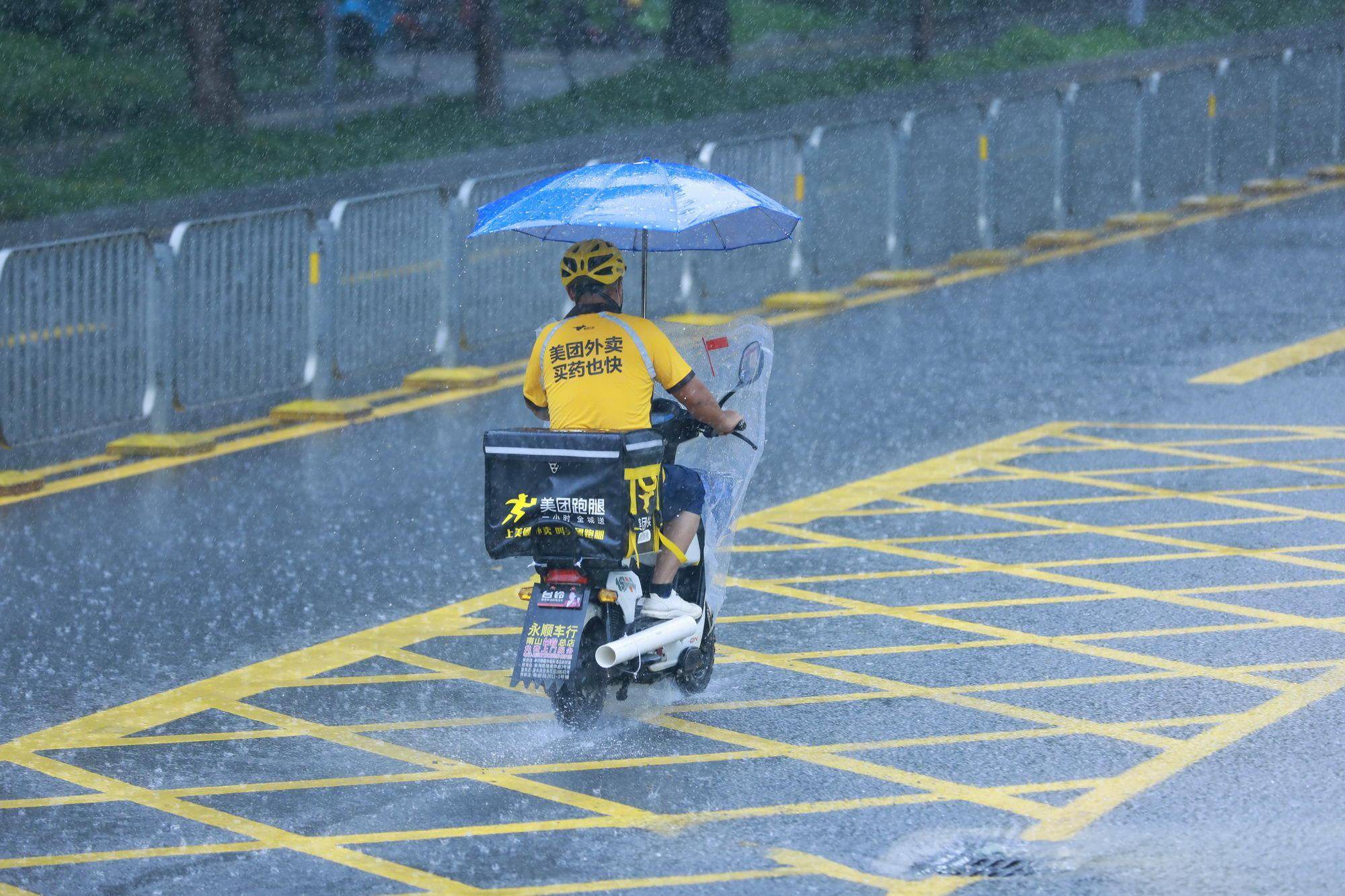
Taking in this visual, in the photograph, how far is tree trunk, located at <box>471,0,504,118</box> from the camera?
30.7m

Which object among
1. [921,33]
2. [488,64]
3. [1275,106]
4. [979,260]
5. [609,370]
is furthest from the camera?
[921,33]

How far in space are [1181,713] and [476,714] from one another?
99.7 inches

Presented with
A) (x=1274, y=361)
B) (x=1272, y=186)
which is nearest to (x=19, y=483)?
(x=1274, y=361)

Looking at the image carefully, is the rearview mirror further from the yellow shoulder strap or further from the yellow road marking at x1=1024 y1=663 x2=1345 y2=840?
the yellow road marking at x1=1024 y1=663 x2=1345 y2=840

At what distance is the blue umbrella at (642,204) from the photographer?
7.11 metres

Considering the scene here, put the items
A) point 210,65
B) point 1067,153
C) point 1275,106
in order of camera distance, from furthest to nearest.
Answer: point 210,65 < point 1275,106 < point 1067,153

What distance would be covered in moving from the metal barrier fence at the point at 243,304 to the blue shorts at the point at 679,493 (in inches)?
224

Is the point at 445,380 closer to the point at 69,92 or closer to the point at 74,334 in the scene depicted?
the point at 74,334

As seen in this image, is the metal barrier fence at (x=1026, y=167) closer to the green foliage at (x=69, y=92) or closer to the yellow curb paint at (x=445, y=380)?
the yellow curb paint at (x=445, y=380)

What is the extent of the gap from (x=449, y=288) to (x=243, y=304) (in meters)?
1.84

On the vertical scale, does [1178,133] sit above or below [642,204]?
below

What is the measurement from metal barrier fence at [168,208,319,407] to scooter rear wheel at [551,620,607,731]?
19.4ft

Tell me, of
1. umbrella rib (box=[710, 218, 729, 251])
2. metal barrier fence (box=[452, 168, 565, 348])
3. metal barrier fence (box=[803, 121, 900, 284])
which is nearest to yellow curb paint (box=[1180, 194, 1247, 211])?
metal barrier fence (box=[803, 121, 900, 284])

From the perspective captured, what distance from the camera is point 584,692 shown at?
23.6 feet
